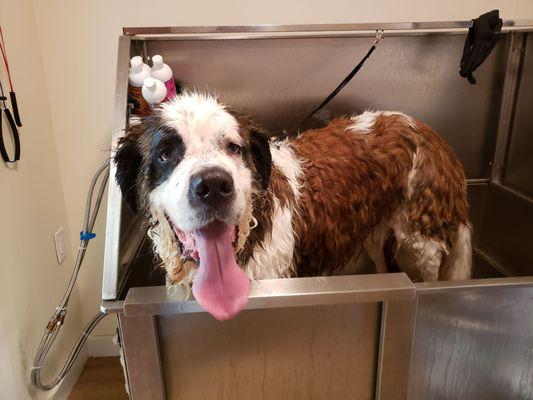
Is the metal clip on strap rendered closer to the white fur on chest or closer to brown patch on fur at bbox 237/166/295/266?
the white fur on chest

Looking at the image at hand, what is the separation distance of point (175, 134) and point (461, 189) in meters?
1.05

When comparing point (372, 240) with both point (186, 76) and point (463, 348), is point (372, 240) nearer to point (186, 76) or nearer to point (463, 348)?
point (463, 348)

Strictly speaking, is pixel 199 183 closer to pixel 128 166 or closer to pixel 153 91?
pixel 128 166

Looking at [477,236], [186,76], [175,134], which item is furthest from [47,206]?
[477,236]

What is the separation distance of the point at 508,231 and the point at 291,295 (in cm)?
136

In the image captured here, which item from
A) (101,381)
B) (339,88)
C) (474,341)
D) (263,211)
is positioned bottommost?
(101,381)

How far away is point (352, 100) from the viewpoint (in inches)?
72.9

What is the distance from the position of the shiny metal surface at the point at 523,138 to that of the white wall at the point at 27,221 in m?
1.96

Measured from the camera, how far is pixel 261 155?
1.21m

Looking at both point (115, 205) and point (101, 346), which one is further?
point (101, 346)

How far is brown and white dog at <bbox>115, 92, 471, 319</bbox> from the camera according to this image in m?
0.99

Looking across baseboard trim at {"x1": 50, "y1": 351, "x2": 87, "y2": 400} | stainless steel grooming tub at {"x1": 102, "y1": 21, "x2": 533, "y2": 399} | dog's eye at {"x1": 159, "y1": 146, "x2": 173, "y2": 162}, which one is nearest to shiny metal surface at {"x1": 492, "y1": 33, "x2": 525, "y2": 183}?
stainless steel grooming tub at {"x1": 102, "y1": 21, "x2": 533, "y2": 399}

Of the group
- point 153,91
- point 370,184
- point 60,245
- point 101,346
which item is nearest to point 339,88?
point 370,184

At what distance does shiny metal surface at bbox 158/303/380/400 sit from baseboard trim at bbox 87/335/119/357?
1382 millimetres
